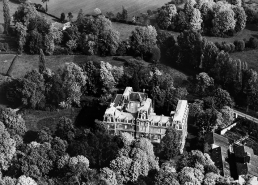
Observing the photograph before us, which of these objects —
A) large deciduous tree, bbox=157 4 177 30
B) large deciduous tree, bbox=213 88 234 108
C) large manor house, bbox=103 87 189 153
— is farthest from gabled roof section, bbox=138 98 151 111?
large deciduous tree, bbox=157 4 177 30

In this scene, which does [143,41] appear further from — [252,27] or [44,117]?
[252,27]

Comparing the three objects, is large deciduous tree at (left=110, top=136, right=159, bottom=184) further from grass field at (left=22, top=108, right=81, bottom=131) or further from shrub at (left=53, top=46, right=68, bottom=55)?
shrub at (left=53, top=46, right=68, bottom=55)

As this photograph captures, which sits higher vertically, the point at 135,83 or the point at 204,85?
the point at 135,83

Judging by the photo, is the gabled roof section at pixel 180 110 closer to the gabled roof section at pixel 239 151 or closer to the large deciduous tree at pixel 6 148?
the gabled roof section at pixel 239 151

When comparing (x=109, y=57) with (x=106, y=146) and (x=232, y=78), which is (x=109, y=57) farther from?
(x=106, y=146)

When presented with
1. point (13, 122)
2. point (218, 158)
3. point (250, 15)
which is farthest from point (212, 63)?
point (13, 122)

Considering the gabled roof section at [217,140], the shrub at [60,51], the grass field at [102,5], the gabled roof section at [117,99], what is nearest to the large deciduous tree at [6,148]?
the gabled roof section at [117,99]

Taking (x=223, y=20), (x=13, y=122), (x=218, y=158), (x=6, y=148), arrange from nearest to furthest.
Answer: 1. (x=6, y=148)
2. (x=218, y=158)
3. (x=13, y=122)
4. (x=223, y=20)
